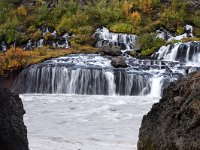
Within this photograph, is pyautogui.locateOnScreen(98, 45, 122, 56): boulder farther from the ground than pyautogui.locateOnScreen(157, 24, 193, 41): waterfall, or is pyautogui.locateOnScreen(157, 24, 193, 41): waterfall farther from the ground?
pyautogui.locateOnScreen(157, 24, 193, 41): waterfall

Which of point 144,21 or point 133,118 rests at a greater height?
point 144,21

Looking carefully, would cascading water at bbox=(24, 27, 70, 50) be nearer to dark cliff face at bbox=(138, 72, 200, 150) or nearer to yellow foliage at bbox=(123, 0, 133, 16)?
yellow foliage at bbox=(123, 0, 133, 16)

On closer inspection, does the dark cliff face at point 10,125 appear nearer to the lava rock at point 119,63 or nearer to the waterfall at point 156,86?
the waterfall at point 156,86

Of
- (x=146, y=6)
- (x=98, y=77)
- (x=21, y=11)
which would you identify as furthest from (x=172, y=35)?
(x=21, y=11)

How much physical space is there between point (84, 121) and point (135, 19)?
90.0ft

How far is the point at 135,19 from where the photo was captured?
144 ft

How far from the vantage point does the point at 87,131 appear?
50.1 ft

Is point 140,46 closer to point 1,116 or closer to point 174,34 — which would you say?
point 174,34

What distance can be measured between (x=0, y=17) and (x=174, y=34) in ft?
59.0

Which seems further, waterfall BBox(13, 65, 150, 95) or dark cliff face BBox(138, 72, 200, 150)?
waterfall BBox(13, 65, 150, 95)

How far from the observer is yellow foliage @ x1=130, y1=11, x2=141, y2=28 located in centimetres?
4307

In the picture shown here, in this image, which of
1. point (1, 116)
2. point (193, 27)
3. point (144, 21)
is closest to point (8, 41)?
point (144, 21)

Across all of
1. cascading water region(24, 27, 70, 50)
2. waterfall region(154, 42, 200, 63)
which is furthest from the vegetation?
waterfall region(154, 42, 200, 63)

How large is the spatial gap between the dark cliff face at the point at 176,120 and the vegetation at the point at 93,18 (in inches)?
1057
